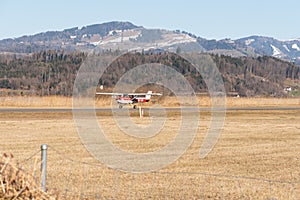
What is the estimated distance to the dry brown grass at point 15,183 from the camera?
6.25 m

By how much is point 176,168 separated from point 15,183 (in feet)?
46.7

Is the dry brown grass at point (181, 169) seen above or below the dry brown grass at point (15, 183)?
below

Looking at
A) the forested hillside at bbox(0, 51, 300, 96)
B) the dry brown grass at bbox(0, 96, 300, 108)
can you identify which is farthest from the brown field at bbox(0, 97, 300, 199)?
the forested hillside at bbox(0, 51, 300, 96)

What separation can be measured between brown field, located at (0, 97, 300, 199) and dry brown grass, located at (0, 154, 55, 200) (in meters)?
0.25

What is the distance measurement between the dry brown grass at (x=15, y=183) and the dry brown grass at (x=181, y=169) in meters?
1.50

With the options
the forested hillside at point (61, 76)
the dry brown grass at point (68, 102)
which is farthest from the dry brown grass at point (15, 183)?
the forested hillside at point (61, 76)

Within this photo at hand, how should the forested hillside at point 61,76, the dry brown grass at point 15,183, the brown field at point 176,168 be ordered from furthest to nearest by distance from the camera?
the forested hillside at point 61,76
the brown field at point 176,168
the dry brown grass at point 15,183

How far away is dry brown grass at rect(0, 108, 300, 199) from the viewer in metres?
14.9

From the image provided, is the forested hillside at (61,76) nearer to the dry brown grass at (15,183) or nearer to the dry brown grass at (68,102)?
the dry brown grass at (68,102)

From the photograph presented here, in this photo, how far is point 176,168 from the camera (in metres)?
20.3

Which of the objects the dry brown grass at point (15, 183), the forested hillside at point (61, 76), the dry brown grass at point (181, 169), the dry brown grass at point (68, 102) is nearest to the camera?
the dry brown grass at point (15, 183)

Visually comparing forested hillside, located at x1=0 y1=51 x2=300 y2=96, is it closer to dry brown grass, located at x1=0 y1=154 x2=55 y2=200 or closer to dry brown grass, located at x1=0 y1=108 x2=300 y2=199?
dry brown grass, located at x1=0 y1=108 x2=300 y2=199

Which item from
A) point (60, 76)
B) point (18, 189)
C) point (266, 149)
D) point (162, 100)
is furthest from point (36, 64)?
point (18, 189)

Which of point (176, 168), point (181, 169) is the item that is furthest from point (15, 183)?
point (176, 168)
